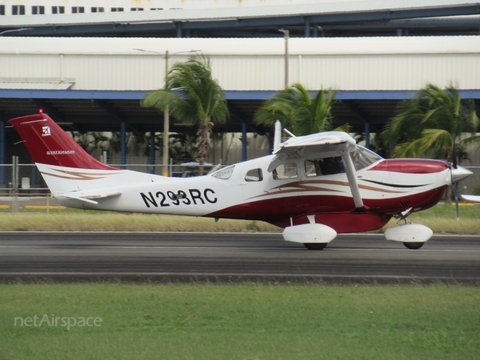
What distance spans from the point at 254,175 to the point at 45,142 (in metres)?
4.78

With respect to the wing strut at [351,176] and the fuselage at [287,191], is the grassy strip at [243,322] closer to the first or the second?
the wing strut at [351,176]

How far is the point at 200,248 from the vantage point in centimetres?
1645

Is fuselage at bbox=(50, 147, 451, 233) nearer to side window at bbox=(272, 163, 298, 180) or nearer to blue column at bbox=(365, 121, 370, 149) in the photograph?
side window at bbox=(272, 163, 298, 180)

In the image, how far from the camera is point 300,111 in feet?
87.1

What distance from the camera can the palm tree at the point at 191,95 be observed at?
93.6 feet

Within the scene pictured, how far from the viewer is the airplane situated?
15.7 m

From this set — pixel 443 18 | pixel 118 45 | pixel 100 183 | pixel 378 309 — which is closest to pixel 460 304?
pixel 378 309

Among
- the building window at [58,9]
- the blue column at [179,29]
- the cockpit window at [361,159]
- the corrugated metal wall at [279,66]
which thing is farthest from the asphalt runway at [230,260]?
the building window at [58,9]

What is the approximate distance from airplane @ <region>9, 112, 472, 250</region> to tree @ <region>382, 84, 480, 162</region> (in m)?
10.2

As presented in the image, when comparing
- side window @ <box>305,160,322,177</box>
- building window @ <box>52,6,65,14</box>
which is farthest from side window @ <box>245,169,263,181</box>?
building window @ <box>52,6,65,14</box>

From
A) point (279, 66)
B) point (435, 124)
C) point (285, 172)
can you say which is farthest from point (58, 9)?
point (285, 172)

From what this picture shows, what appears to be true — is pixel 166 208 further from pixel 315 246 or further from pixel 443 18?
pixel 443 18

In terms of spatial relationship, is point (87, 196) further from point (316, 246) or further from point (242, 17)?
point (242, 17)

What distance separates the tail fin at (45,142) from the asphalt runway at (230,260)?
1939 mm
